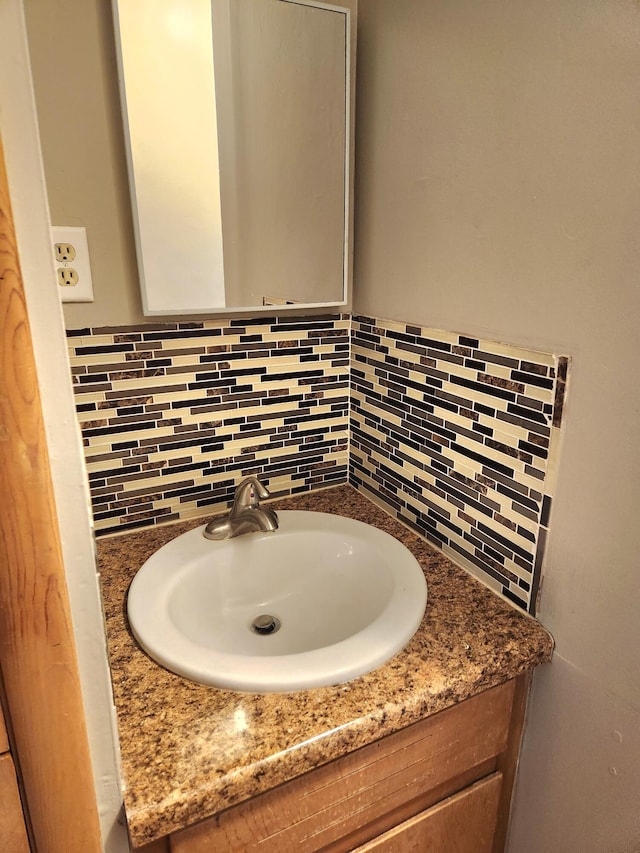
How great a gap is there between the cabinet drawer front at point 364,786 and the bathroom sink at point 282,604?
121 millimetres

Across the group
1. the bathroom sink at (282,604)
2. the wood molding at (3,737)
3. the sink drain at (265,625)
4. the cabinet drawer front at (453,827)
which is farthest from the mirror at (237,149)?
the cabinet drawer front at (453,827)

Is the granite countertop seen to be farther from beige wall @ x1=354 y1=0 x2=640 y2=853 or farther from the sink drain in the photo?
the sink drain

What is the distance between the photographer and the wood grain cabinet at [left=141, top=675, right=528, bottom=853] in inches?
27.6

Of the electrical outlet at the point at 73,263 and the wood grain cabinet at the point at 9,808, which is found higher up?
the electrical outlet at the point at 73,263

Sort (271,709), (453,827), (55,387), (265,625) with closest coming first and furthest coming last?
(55,387) < (271,709) < (453,827) < (265,625)

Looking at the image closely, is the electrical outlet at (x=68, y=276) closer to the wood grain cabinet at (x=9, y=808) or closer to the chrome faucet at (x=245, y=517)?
the chrome faucet at (x=245, y=517)

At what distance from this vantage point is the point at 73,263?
0.94m

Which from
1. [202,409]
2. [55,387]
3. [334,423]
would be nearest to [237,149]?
[202,409]

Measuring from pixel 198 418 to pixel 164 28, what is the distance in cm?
68

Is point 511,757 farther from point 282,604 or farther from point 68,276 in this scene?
point 68,276

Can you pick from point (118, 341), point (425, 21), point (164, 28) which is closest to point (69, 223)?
point (118, 341)

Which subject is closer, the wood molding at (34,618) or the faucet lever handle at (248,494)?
the wood molding at (34,618)

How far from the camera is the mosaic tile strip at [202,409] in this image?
1027 mm

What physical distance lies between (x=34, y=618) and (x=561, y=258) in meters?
0.73
